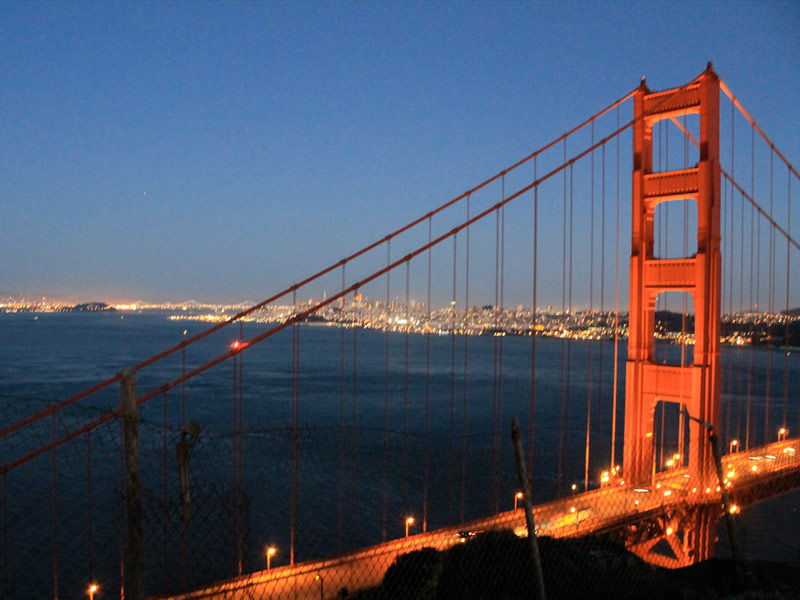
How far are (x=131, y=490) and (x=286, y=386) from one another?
31.4 m

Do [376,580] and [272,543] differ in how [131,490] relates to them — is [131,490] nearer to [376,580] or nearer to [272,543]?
[376,580]

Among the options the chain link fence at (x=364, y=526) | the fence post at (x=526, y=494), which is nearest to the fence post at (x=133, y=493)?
the chain link fence at (x=364, y=526)

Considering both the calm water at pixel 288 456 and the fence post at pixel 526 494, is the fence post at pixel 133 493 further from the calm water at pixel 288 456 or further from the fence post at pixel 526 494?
the fence post at pixel 526 494

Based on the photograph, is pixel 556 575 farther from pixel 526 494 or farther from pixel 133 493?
pixel 133 493

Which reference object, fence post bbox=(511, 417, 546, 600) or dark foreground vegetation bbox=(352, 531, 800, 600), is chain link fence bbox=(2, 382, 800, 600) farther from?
fence post bbox=(511, 417, 546, 600)

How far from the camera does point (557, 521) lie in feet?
25.6

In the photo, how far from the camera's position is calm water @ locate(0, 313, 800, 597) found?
11.2 meters

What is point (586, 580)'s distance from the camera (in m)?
4.96

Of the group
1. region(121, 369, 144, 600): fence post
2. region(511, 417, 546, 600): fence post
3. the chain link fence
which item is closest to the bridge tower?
the chain link fence

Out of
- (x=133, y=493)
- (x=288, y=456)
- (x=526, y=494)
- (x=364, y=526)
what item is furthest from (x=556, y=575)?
(x=288, y=456)

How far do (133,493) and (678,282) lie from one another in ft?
30.1

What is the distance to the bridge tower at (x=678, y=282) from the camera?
30.9ft

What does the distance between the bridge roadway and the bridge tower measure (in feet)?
1.32

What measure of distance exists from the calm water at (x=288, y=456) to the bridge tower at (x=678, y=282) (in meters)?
1.20
